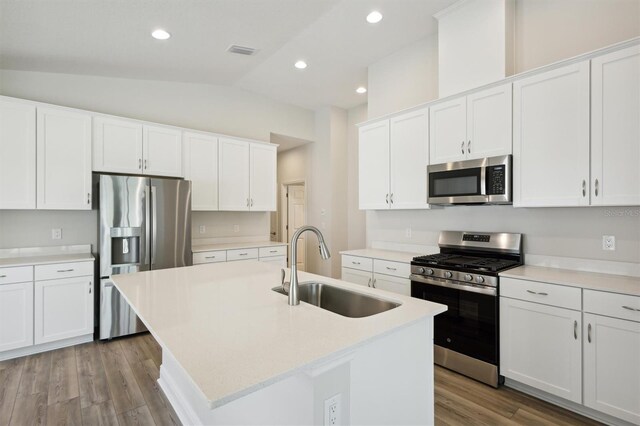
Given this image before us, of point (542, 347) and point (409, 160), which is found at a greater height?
point (409, 160)

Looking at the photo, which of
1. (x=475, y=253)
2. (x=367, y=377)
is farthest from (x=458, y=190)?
(x=367, y=377)

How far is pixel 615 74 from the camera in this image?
2.15 meters

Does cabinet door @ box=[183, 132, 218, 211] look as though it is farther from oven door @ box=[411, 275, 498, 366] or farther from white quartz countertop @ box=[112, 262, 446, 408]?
oven door @ box=[411, 275, 498, 366]

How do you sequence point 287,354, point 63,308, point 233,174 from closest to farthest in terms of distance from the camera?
point 287,354, point 63,308, point 233,174

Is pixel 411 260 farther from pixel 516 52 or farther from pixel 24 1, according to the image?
pixel 24 1

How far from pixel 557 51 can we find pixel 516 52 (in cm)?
33

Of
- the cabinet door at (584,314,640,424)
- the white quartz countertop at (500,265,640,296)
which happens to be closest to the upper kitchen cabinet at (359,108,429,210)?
the white quartz countertop at (500,265,640,296)

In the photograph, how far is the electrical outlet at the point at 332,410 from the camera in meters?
1.09

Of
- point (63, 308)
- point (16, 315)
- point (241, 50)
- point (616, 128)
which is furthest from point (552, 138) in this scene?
point (16, 315)

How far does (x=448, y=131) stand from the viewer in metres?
3.12

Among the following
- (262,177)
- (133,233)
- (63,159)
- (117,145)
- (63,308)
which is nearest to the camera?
(63,308)

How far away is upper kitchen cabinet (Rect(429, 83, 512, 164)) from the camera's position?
271cm

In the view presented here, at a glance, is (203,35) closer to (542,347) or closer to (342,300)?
(342,300)

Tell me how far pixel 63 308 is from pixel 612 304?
4.47 metres
